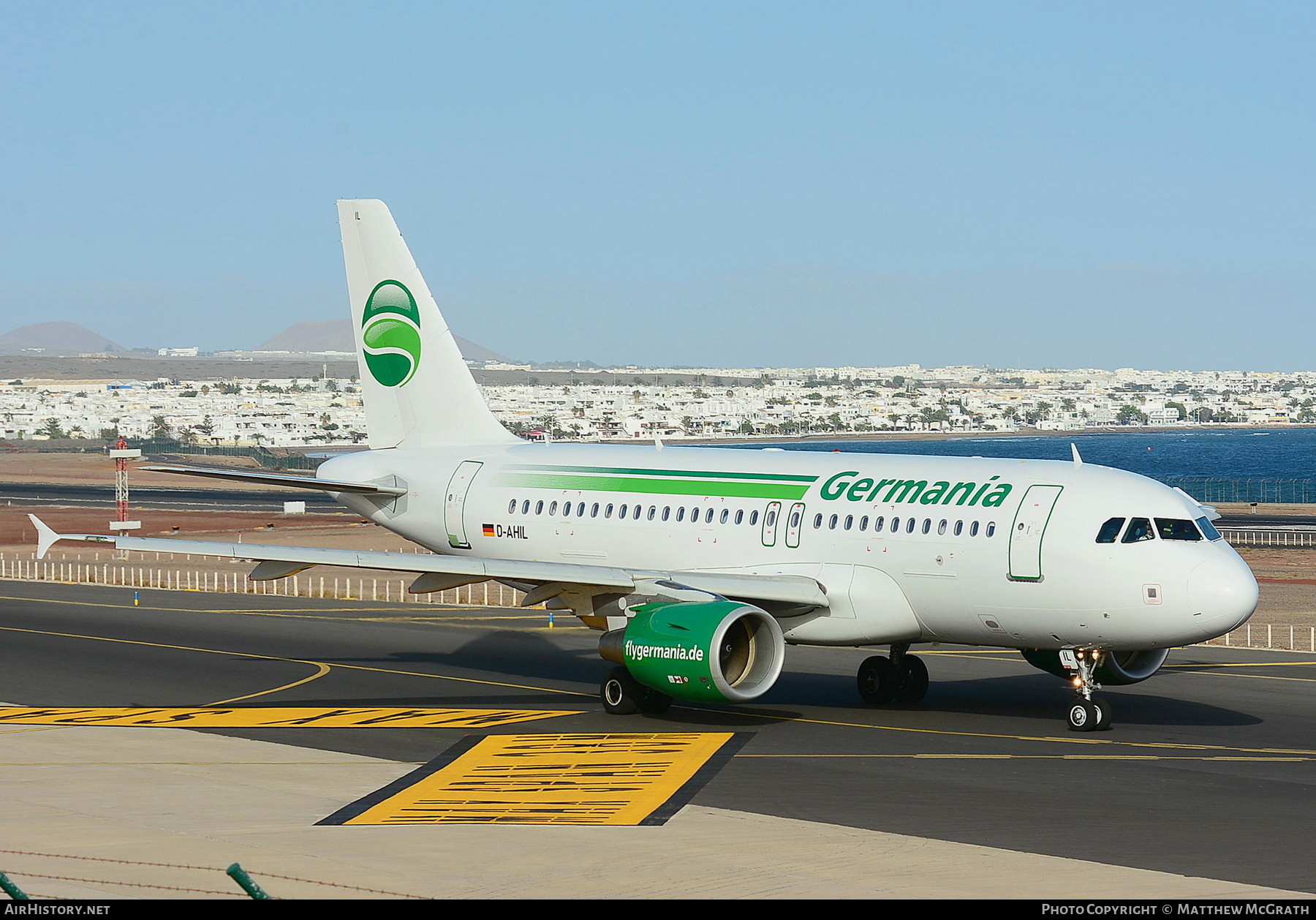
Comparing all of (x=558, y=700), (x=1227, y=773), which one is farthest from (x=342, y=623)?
(x=1227, y=773)

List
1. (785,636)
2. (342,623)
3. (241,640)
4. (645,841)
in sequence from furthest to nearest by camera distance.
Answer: (342,623) → (241,640) → (785,636) → (645,841)

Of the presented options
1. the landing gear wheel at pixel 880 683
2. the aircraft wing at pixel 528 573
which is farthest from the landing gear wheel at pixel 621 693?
the landing gear wheel at pixel 880 683

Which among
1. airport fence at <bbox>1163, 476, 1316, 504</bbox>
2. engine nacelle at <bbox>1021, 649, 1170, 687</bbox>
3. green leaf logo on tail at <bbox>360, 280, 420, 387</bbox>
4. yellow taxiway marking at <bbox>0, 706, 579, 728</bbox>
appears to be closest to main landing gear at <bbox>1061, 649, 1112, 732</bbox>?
engine nacelle at <bbox>1021, 649, 1170, 687</bbox>

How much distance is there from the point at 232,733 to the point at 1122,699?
19.3m

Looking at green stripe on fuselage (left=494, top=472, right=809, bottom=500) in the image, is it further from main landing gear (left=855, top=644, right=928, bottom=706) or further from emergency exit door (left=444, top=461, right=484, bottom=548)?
main landing gear (left=855, top=644, right=928, bottom=706)

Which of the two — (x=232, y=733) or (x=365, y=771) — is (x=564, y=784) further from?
(x=232, y=733)

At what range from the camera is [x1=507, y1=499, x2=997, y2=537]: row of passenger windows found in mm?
31859

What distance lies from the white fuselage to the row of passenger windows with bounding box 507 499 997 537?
0.04m

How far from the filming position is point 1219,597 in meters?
29.0

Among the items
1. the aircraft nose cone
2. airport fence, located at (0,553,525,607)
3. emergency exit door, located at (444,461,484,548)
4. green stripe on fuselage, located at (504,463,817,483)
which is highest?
green stripe on fuselage, located at (504,463,817,483)

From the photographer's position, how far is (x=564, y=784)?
25.3 meters

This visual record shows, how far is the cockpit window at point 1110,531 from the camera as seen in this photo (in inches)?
1184

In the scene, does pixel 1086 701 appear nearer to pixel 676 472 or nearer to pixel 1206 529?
pixel 1206 529

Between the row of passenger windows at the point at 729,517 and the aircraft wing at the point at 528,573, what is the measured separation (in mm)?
1418
